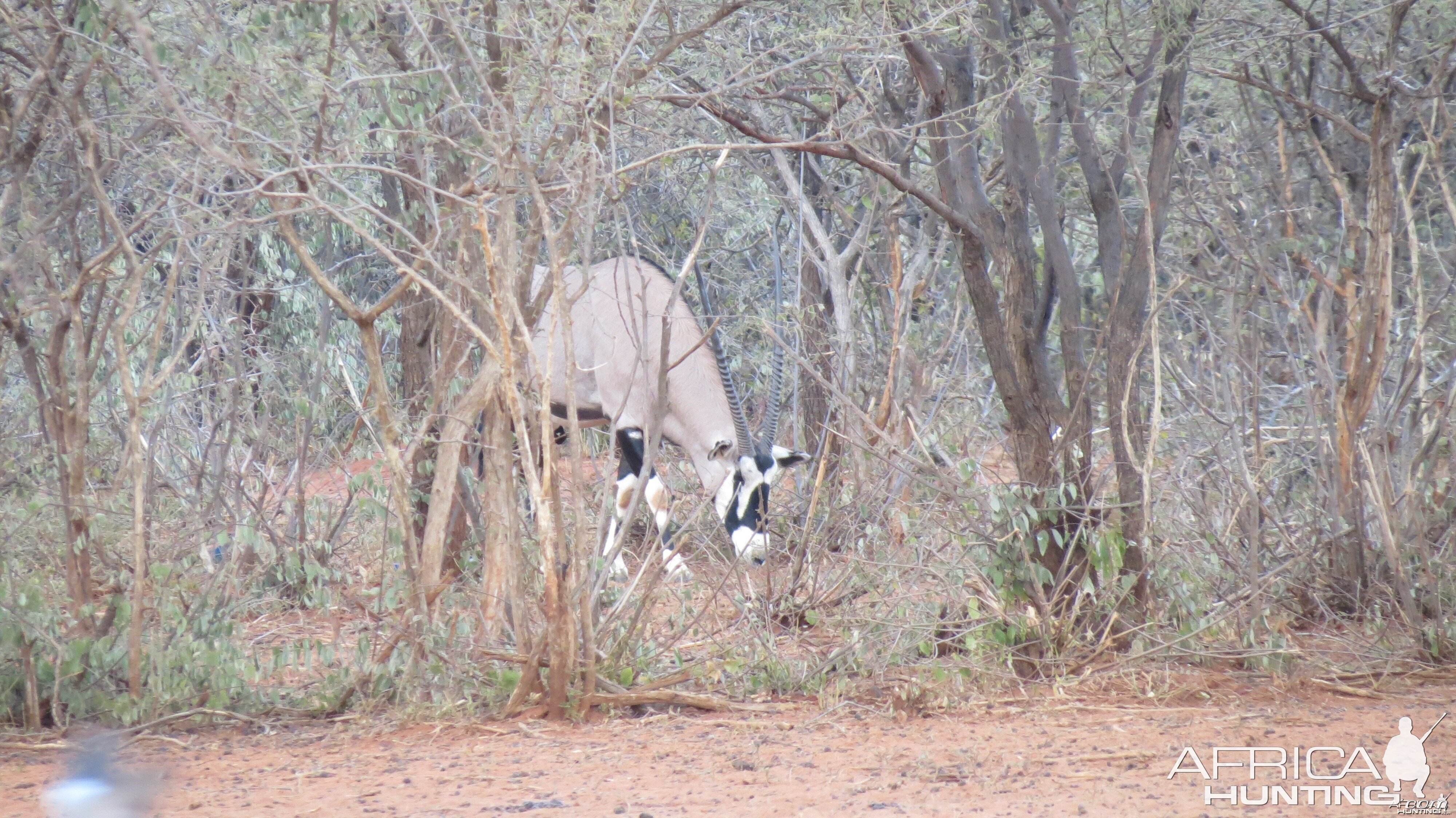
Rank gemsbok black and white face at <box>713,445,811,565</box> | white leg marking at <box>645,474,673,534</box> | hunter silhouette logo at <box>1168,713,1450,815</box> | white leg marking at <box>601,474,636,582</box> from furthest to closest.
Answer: white leg marking at <box>645,474,673,534</box>, gemsbok black and white face at <box>713,445,811,565</box>, white leg marking at <box>601,474,636,582</box>, hunter silhouette logo at <box>1168,713,1450,815</box>

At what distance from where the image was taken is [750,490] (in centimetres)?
697

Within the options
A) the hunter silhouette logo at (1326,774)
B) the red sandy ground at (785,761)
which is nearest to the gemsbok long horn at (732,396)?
the red sandy ground at (785,761)

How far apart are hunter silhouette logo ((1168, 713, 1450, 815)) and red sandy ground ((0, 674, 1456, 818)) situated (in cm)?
4

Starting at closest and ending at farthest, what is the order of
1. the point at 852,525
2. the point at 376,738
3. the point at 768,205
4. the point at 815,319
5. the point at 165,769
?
the point at 165,769, the point at 376,738, the point at 852,525, the point at 815,319, the point at 768,205

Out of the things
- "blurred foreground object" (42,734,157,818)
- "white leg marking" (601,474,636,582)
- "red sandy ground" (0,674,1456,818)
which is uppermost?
"white leg marking" (601,474,636,582)

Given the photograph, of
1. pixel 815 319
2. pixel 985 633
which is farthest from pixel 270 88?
pixel 815 319

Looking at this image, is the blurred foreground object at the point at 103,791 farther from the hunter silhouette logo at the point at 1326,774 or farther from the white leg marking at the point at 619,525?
the hunter silhouette logo at the point at 1326,774

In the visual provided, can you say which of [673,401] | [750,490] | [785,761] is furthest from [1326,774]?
[673,401]

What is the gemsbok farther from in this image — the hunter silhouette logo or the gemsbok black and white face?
the hunter silhouette logo

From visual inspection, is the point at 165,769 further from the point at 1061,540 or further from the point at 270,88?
the point at 1061,540

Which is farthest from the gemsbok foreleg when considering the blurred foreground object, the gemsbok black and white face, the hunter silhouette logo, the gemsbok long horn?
the blurred foreground object

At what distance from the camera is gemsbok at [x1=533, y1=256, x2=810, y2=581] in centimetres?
704

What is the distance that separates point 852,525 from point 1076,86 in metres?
1.84

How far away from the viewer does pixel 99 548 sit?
4.25 meters
